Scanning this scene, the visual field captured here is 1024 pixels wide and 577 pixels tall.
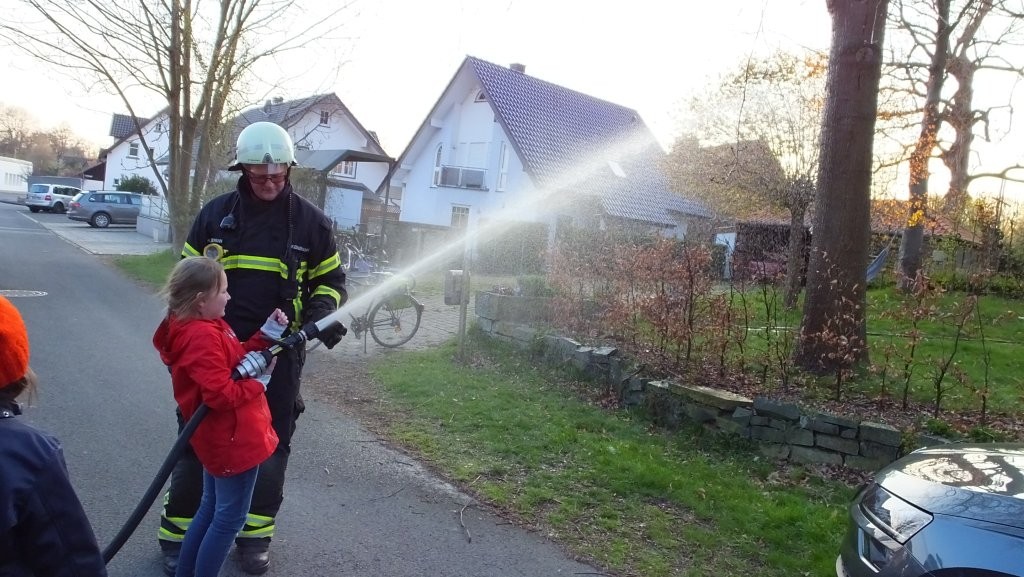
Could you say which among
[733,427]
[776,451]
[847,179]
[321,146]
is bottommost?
[776,451]

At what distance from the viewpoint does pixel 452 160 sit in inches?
1109

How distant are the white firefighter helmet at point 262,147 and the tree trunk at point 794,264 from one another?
8.09m

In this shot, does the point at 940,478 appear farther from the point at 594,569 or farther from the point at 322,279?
the point at 322,279

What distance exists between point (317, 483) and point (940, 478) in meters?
3.53

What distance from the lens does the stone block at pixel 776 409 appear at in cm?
544

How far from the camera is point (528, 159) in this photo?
77.2 feet

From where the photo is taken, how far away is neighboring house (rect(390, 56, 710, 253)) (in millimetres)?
23875

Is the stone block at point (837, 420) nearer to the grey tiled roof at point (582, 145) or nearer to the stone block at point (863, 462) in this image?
the stone block at point (863, 462)

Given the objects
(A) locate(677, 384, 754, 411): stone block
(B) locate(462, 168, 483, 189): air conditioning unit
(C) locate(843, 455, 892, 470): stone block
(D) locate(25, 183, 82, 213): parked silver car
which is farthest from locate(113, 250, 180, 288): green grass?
(D) locate(25, 183, 82, 213): parked silver car

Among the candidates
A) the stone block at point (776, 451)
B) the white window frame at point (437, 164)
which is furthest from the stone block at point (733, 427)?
the white window frame at point (437, 164)

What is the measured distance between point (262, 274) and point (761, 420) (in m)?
3.92

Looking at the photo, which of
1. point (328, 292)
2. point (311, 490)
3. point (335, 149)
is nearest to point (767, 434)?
point (311, 490)

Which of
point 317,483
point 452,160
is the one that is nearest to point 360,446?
point 317,483

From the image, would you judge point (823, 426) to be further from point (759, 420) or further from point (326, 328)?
point (326, 328)
